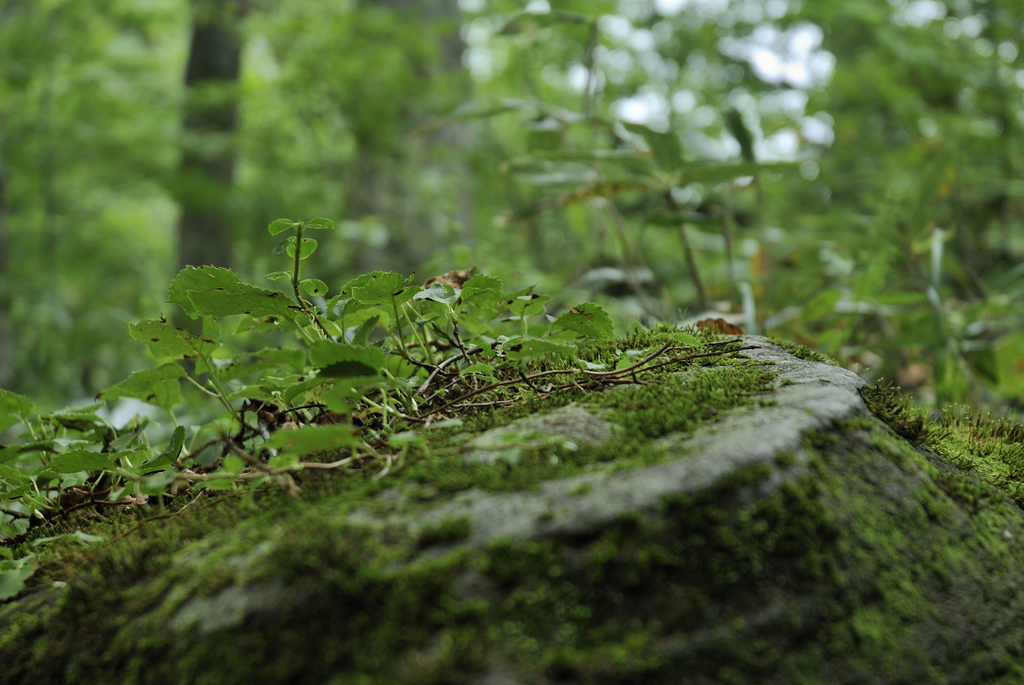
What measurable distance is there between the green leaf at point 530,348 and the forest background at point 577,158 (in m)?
1.12

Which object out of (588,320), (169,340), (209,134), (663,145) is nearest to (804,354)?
(588,320)

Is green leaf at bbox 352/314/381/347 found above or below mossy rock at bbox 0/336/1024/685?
above

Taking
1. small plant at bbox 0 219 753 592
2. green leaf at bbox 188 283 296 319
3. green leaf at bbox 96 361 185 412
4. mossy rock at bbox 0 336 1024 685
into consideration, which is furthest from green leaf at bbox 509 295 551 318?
green leaf at bbox 96 361 185 412

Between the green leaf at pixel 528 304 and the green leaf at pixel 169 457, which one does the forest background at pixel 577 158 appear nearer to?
the green leaf at pixel 528 304

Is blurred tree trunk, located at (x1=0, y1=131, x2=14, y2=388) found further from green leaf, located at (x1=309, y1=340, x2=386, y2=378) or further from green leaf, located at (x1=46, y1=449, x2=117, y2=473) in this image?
green leaf, located at (x1=309, y1=340, x2=386, y2=378)

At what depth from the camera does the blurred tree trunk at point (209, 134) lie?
548 cm

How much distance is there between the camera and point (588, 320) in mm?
1372

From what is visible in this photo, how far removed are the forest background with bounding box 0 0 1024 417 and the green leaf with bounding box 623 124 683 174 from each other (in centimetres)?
1

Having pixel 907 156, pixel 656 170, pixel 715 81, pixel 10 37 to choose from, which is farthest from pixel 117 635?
pixel 10 37

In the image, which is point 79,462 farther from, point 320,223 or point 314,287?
point 320,223

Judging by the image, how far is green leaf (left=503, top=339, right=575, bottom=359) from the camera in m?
1.25

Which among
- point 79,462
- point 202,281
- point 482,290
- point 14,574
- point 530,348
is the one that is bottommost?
point 14,574

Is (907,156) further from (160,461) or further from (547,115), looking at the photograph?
(160,461)

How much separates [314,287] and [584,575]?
2.88ft
